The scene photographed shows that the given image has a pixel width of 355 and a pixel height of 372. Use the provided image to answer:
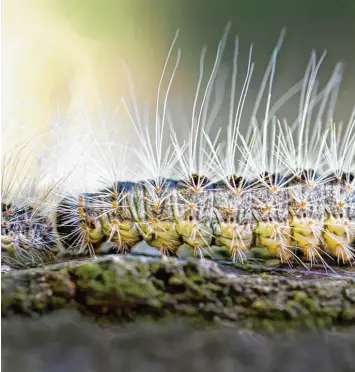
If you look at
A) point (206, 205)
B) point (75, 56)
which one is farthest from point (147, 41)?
point (206, 205)

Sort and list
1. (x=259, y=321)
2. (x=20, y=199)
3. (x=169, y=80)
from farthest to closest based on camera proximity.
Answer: (x=169, y=80)
(x=20, y=199)
(x=259, y=321)

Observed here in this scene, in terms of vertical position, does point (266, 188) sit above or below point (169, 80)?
below

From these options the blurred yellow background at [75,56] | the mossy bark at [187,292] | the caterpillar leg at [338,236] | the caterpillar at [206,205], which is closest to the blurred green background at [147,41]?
the blurred yellow background at [75,56]

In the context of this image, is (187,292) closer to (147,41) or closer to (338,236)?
(338,236)

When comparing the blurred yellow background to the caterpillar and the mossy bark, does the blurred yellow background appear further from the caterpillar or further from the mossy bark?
the mossy bark

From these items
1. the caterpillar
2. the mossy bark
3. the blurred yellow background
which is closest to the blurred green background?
the blurred yellow background

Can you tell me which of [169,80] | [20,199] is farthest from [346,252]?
[20,199]

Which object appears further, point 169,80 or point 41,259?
point 169,80

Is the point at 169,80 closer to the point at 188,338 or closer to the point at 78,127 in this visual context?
the point at 78,127
